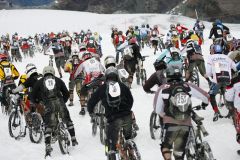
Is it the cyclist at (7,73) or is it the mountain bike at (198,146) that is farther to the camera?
the cyclist at (7,73)

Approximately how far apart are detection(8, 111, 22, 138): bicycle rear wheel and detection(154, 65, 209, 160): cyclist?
241 inches

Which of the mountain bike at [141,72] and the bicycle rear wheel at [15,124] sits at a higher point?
the mountain bike at [141,72]

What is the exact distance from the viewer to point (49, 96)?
30.7ft

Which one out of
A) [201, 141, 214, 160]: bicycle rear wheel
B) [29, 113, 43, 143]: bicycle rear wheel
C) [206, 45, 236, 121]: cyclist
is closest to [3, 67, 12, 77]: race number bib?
[29, 113, 43, 143]: bicycle rear wheel

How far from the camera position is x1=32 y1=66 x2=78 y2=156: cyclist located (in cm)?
928

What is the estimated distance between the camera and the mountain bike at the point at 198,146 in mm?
5957

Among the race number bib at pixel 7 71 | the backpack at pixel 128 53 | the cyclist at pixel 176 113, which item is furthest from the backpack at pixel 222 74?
the race number bib at pixel 7 71

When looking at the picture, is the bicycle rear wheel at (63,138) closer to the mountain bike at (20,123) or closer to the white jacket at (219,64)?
the mountain bike at (20,123)

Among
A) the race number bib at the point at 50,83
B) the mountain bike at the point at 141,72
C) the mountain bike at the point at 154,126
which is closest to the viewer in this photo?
the race number bib at the point at 50,83

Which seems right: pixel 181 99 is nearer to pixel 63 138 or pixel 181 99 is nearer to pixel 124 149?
pixel 124 149

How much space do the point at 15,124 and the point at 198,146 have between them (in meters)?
6.84

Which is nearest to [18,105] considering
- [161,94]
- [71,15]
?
[161,94]

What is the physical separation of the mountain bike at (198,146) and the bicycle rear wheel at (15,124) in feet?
20.6

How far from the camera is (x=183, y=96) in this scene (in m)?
6.25
